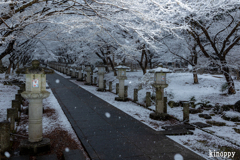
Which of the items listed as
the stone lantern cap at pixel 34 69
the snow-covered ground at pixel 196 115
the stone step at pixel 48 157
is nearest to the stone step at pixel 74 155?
the stone step at pixel 48 157

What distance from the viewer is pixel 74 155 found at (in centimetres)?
465

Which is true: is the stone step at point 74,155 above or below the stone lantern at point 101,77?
below

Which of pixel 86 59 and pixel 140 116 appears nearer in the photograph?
pixel 140 116

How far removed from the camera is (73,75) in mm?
27109

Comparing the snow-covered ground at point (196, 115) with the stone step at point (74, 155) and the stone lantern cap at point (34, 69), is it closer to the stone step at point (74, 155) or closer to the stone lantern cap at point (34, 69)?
the stone step at point (74, 155)

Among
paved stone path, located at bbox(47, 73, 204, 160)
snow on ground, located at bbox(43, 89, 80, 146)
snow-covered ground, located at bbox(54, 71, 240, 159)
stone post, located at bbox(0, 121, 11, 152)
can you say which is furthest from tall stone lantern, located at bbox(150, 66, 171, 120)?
stone post, located at bbox(0, 121, 11, 152)

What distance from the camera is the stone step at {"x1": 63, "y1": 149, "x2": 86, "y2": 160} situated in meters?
4.50

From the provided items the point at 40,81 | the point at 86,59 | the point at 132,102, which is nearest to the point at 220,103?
the point at 132,102

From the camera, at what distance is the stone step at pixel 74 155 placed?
14.8 feet

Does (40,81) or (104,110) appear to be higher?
(40,81)

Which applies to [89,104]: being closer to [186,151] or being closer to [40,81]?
[40,81]

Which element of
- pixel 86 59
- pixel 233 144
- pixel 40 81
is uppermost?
pixel 86 59

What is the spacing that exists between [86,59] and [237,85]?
1883cm

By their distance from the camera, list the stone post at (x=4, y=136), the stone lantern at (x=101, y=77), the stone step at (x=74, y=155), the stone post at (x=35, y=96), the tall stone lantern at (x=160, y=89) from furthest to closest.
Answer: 1. the stone lantern at (x=101, y=77)
2. the tall stone lantern at (x=160, y=89)
3. the stone post at (x=35, y=96)
4. the stone post at (x=4, y=136)
5. the stone step at (x=74, y=155)
